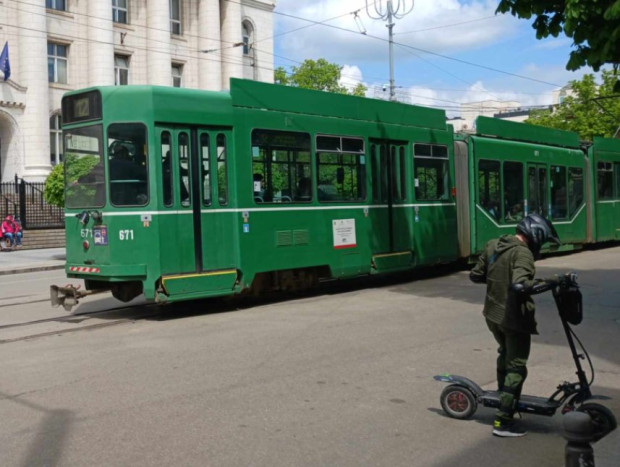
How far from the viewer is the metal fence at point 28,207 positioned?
3059 cm

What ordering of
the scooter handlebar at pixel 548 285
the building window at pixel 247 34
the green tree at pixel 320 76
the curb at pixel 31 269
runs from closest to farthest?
the scooter handlebar at pixel 548 285
the curb at pixel 31 269
the building window at pixel 247 34
the green tree at pixel 320 76

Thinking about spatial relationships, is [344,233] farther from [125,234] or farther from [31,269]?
[31,269]

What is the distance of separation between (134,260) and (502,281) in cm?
645

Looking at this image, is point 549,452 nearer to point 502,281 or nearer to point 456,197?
point 502,281

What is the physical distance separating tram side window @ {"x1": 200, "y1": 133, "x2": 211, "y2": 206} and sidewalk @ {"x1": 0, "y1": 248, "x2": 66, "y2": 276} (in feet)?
40.6

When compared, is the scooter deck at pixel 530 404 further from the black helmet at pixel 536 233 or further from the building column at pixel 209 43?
the building column at pixel 209 43

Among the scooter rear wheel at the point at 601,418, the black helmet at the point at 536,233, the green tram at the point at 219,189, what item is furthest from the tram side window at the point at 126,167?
the scooter rear wheel at the point at 601,418

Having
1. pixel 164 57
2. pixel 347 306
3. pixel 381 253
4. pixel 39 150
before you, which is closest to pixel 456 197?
pixel 381 253

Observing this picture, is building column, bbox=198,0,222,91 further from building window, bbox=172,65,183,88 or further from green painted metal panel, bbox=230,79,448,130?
green painted metal panel, bbox=230,79,448,130

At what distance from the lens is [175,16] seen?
42.3 meters

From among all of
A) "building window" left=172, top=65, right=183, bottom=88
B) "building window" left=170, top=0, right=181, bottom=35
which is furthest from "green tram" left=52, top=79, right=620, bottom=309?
"building window" left=170, top=0, right=181, bottom=35

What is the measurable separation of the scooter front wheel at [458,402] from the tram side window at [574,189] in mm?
16875

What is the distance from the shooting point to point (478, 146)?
17.2 m

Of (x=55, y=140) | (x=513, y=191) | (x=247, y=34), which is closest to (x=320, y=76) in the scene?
(x=247, y=34)
